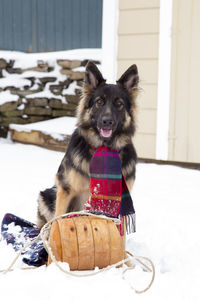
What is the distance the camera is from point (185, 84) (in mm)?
5637

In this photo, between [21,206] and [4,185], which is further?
[4,185]

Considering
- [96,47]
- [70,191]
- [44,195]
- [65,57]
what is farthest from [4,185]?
[96,47]

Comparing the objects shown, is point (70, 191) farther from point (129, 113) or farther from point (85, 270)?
point (85, 270)

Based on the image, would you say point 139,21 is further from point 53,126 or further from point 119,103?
point 119,103

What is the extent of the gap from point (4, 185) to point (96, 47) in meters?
5.19

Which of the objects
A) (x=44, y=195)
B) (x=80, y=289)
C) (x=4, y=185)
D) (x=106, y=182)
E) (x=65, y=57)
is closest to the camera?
(x=80, y=289)

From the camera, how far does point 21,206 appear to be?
408 centimetres

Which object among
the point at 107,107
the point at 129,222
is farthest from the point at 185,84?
the point at 129,222

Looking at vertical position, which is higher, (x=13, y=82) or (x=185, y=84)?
(x=13, y=82)

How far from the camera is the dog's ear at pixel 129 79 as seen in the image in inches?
116

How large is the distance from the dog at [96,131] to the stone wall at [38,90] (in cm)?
543

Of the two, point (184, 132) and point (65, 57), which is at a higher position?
point (65, 57)

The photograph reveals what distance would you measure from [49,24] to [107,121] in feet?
22.7

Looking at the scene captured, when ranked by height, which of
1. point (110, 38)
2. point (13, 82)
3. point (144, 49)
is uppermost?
point (110, 38)
